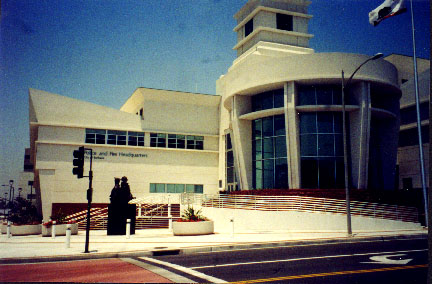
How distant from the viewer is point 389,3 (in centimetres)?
1541

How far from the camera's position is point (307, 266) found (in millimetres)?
10188

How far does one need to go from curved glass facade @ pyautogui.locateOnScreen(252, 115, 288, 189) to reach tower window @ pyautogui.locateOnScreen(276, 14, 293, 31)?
17.6 metres

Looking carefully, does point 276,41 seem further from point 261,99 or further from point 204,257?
point 204,257

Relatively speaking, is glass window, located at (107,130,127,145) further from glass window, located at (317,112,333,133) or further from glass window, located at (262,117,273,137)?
glass window, located at (317,112,333,133)

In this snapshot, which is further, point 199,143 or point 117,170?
point 199,143

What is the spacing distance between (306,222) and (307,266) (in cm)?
1493

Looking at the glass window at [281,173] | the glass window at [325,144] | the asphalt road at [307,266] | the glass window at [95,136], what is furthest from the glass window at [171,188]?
the asphalt road at [307,266]

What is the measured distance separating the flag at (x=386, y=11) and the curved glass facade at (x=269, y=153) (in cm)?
1718

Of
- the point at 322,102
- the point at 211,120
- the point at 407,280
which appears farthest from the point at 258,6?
the point at 407,280

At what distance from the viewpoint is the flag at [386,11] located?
14798mm

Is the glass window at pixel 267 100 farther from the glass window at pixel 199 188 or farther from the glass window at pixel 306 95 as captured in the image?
the glass window at pixel 199 188

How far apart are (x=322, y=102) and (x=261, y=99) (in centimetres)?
600

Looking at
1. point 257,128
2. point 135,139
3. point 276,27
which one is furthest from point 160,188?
point 276,27

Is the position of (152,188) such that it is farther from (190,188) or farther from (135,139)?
(135,139)
